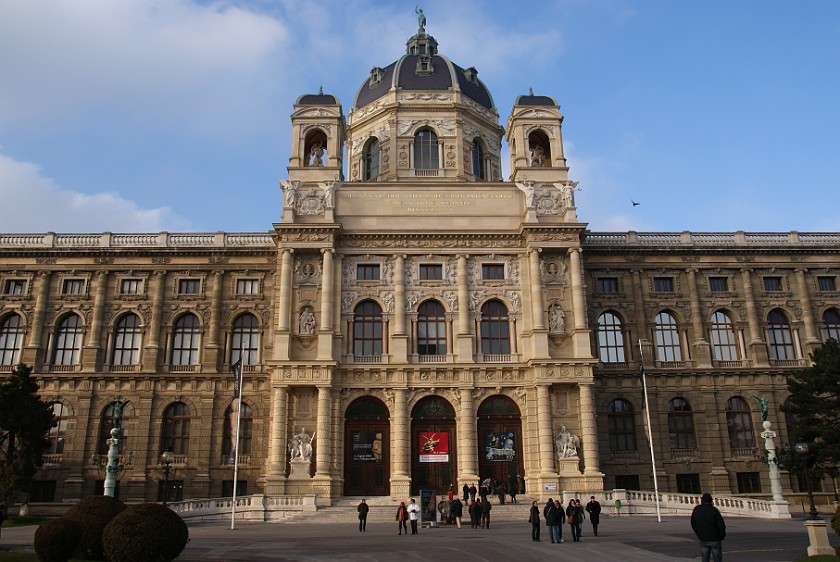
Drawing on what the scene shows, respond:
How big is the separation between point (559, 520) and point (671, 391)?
26368 millimetres

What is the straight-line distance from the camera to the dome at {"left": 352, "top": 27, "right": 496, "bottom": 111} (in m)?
57.8

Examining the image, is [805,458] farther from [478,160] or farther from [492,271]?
[478,160]

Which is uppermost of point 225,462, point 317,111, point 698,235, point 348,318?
point 317,111

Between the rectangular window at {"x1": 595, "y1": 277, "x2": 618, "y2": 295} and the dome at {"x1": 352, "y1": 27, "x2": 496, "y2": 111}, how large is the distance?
1765 cm

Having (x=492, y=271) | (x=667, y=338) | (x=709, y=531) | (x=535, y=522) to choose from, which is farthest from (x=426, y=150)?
(x=709, y=531)

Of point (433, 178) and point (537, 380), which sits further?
point (433, 178)

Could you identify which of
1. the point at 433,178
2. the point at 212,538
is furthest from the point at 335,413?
the point at 433,178

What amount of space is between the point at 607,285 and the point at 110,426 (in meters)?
35.2

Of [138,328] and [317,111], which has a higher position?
[317,111]

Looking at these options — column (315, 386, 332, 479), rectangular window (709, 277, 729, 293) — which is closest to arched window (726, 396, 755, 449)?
rectangular window (709, 277, 729, 293)

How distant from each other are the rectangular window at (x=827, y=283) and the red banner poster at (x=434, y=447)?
2988 centimetres

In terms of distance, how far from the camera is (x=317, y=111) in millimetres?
51281

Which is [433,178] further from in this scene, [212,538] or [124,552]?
[124,552]

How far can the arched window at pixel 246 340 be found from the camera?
50.0 metres
